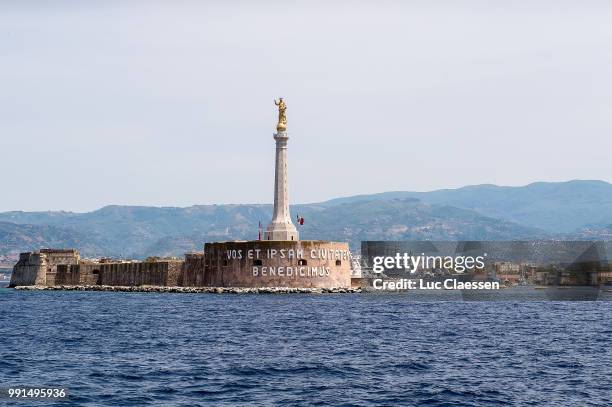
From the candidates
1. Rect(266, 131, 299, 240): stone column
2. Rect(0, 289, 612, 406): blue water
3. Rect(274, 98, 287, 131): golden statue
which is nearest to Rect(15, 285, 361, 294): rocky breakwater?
Rect(266, 131, 299, 240): stone column

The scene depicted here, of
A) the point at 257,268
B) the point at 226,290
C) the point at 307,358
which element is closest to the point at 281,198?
the point at 257,268

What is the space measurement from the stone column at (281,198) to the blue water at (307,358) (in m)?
32.9

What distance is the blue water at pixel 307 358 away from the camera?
3706 centimetres

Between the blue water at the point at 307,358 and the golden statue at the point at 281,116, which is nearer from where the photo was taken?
the blue water at the point at 307,358

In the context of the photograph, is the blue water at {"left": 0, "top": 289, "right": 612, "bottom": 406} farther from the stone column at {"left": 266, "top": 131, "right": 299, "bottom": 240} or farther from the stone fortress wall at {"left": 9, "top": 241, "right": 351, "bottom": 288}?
the stone column at {"left": 266, "top": 131, "right": 299, "bottom": 240}

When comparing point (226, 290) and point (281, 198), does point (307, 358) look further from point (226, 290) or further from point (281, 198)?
point (226, 290)

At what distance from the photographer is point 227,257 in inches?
4532

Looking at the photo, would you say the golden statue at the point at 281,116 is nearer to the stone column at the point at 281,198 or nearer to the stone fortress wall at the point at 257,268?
the stone column at the point at 281,198

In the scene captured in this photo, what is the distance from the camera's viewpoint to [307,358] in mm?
46969

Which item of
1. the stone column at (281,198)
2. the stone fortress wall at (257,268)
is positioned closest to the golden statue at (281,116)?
the stone column at (281,198)

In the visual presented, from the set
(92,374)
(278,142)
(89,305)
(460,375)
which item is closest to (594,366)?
(460,375)

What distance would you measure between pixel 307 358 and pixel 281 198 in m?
65.4

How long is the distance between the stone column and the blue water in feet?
108

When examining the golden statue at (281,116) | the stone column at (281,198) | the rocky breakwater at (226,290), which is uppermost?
the golden statue at (281,116)
